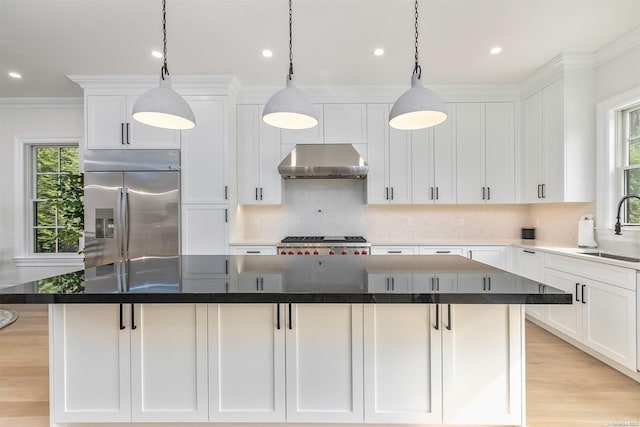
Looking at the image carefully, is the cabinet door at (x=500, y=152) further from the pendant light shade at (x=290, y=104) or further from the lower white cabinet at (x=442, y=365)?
the pendant light shade at (x=290, y=104)

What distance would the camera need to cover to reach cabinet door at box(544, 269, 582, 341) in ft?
9.02

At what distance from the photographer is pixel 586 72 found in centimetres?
323

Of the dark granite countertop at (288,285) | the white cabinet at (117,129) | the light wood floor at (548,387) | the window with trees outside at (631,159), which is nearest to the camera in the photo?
the dark granite countertop at (288,285)

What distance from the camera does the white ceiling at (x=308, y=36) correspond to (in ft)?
7.98

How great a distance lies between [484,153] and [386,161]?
4.01ft

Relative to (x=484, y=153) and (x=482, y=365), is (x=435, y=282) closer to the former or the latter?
(x=482, y=365)

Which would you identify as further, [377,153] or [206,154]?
[377,153]

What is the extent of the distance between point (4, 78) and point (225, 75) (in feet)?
Answer: 8.56

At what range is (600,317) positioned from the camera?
2529 millimetres

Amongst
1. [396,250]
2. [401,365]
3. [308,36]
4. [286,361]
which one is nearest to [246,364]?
[286,361]

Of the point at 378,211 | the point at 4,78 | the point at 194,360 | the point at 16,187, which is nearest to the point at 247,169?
the point at 378,211

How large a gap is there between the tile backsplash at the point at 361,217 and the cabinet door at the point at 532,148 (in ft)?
1.80

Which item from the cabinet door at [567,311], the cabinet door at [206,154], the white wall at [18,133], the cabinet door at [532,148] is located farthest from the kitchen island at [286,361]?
the white wall at [18,133]

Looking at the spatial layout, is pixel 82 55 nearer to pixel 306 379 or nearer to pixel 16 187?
pixel 16 187
